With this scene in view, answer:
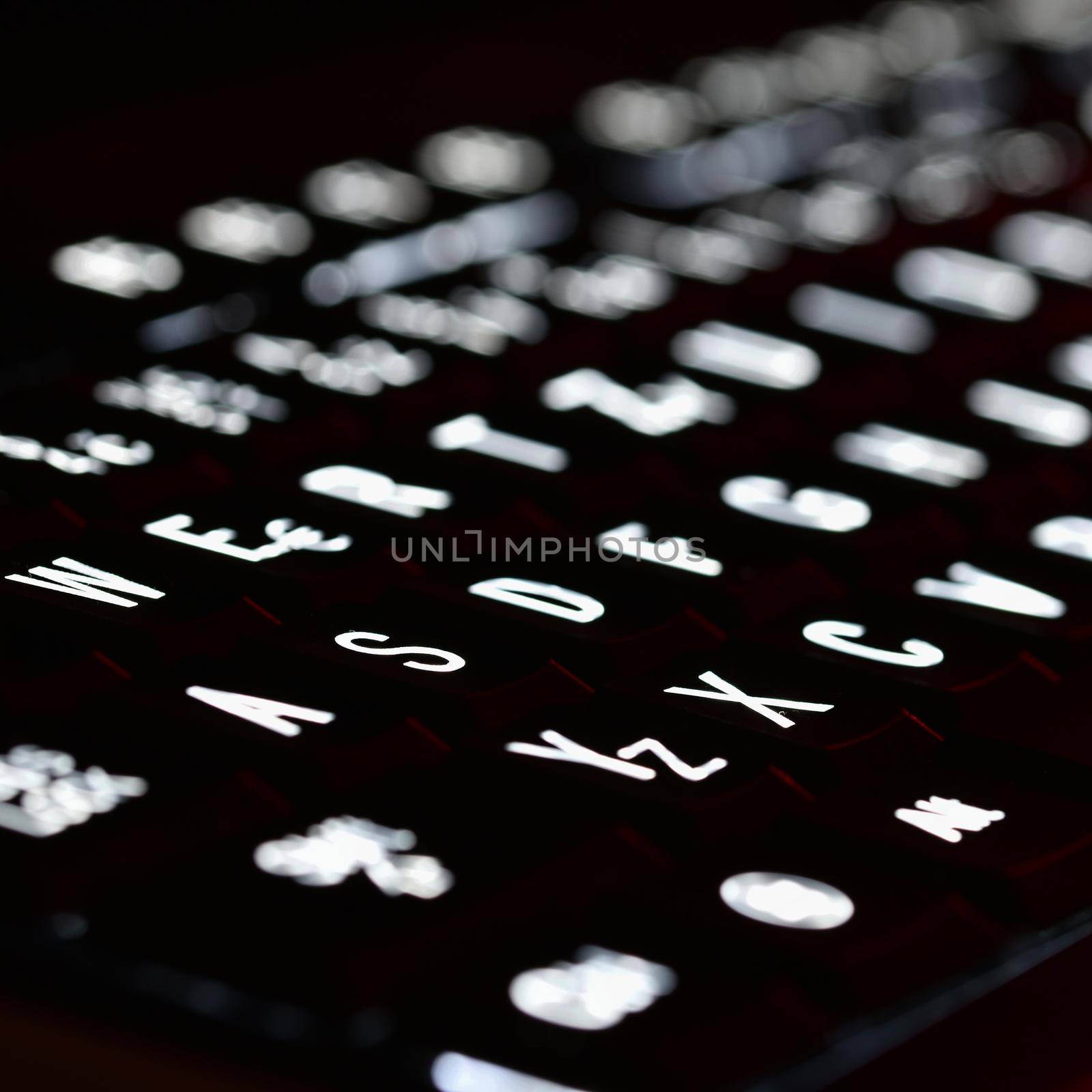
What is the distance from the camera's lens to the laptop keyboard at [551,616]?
0.33 m

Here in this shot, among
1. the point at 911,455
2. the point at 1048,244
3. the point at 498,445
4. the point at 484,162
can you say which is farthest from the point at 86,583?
the point at 1048,244

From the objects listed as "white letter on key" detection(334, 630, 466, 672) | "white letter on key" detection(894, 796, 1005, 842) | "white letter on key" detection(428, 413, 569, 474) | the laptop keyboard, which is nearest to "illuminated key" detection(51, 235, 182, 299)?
the laptop keyboard

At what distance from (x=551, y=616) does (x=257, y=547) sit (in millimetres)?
88

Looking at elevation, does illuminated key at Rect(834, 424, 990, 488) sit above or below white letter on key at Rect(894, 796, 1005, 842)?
above

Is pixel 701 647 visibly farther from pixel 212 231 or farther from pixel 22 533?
pixel 212 231

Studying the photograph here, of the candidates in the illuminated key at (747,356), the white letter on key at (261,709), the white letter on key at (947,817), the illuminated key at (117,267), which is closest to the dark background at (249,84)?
the illuminated key at (117,267)

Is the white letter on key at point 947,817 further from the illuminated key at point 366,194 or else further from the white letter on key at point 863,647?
the illuminated key at point 366,194

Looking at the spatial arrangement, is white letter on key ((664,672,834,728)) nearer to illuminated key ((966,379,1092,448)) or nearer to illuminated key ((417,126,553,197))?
illuminated key ((966,379,1092,448))

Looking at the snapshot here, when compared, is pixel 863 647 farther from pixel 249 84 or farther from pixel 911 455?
pixel 249 84

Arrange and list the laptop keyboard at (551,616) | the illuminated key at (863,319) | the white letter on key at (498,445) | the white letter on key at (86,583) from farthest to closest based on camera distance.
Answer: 1. the illuminated key at (863,319)
2. the white letter on key at (498,445)
3. the white letter on key at (86,583)
4. the laptop keyboard at (551,616)

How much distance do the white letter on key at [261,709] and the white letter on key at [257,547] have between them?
0.07m

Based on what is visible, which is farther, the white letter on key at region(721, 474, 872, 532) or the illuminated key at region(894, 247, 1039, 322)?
the illuminated key at region(894, 247, 1039, 322)

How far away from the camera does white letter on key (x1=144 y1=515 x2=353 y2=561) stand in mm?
478

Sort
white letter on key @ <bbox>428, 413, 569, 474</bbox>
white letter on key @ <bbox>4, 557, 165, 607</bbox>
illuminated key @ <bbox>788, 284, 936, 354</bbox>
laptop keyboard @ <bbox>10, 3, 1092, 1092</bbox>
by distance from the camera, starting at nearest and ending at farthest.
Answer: laptop keyboard @ <bbox>10, 3, 1092, 1092</bbox>
white letter on key @ <bbox>4, 557, 165, 607</bbox>
white letter on key @ <bbox>428, 413, 569, 474</bbox>
illuminated key @ <bbox>788, 284, 936, 354</bbox>
